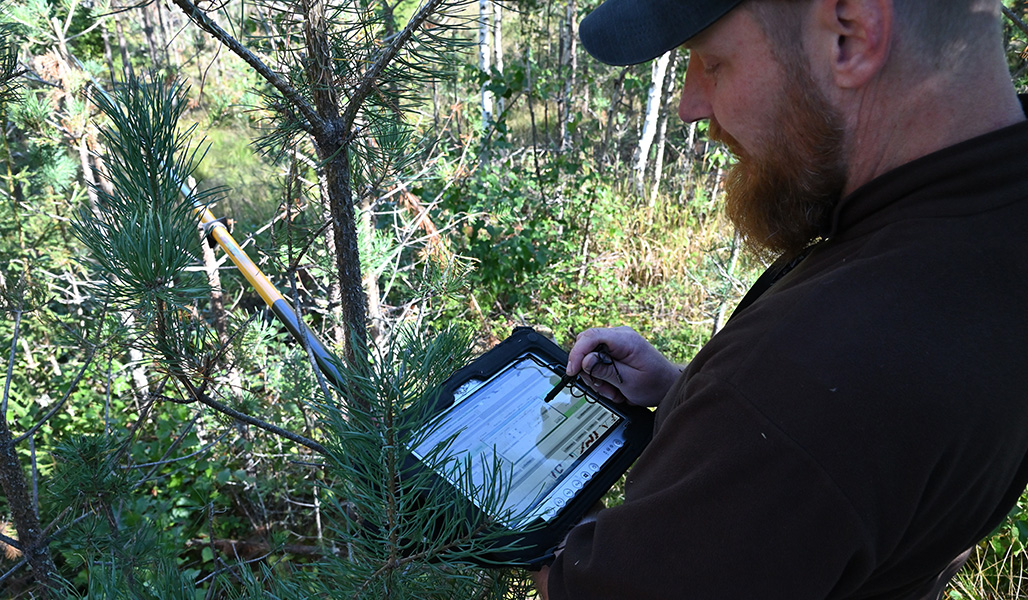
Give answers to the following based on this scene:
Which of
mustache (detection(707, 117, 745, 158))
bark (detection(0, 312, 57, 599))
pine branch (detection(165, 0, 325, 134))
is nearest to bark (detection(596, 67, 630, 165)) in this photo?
mustache (detection(707, 117, 745, 158))

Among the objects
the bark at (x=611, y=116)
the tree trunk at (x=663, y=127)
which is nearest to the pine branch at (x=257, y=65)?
the bark at (x=611, y=116)

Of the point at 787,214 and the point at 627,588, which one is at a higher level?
the point at 787,214

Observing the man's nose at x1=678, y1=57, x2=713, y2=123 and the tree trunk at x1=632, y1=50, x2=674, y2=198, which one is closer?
the man's nose at x1=678, y1=57, x2=713, y2=123

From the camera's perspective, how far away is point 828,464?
74 centimetres

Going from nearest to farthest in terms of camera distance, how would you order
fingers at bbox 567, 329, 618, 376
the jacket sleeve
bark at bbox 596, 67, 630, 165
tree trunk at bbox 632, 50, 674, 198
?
1. the jacket sleeve
2. fingers at bbox 567, 329, 618, 376
3. bark at bbox 596, 67, 630, 165
4. tree trunk at bbox 632, 50, 674, 198

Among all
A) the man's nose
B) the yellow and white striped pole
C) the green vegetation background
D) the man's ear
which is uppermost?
the man's ear

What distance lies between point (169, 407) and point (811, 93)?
3.70 meters

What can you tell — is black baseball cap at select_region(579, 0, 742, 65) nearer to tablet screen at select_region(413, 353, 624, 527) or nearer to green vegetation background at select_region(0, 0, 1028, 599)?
green vegetation background at select_region(0, 0, 1028, 599)

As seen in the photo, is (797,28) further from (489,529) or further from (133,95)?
(133,95)

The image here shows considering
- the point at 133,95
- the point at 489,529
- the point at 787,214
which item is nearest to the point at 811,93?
the point at 787,214

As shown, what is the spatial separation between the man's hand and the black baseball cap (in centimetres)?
53

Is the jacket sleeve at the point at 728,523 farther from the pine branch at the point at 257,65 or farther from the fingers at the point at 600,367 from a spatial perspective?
the pine branch at the point at 257,65

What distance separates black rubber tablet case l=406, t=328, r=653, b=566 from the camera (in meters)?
0.83

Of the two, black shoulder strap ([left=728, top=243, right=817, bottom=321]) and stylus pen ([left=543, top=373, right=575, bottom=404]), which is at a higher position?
black shoulder strap ([left=728, top=243, right=817, bottom=321])
